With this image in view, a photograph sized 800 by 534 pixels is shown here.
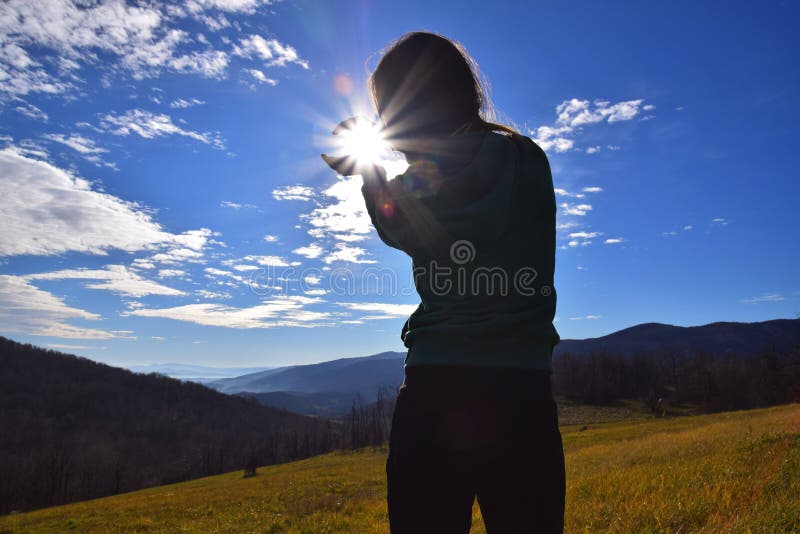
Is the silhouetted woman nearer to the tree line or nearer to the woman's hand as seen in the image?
the woman's hand

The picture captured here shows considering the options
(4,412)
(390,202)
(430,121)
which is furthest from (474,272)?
(4,412)

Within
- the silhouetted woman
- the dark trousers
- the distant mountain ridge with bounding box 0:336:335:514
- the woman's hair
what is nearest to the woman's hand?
the silhouetted woman

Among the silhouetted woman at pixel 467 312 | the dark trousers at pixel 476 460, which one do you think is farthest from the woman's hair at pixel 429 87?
the dark trousers at pixel 476 460

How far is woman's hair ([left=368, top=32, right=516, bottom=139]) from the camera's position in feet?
6.27

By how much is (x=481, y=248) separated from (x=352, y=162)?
0.67 meters

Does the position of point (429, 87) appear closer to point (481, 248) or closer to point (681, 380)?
point (481, 248)

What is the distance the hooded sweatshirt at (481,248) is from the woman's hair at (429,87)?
0.57 ft

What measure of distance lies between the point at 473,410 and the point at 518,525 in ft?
1.32

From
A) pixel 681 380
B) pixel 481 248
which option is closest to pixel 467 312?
pixel 481 248

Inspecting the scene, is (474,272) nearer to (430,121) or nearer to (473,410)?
(473,410)

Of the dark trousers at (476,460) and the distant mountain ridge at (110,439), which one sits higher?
the dark trousers at (476,460)

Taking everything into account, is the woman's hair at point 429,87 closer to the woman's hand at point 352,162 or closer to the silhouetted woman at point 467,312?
the silhouetted woman at point 467,312

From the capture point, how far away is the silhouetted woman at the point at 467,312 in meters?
1.55

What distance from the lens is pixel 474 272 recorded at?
169 centimetres
